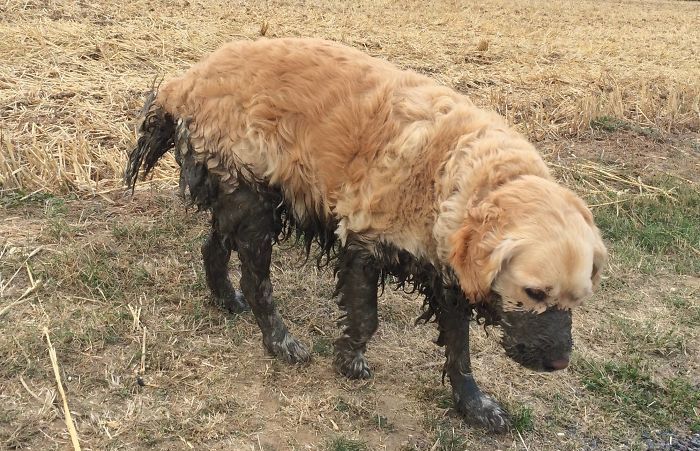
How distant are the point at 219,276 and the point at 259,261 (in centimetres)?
62

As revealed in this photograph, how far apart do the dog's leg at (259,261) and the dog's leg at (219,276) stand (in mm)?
366

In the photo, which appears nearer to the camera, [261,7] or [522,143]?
[522,143]

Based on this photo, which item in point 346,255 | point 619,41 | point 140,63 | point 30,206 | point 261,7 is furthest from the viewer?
point 619,41

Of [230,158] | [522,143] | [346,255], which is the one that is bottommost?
[346,255]

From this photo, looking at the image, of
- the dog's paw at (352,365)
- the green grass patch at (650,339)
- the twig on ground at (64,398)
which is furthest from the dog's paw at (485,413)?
the twig on ground at (64,398)

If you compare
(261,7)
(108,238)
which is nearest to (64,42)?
(108,238)

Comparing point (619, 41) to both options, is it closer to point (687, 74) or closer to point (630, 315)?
point (687, 74)

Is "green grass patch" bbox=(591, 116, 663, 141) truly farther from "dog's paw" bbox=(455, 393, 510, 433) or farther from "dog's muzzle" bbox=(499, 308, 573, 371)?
"dog's muzzle" bbox=(499, 308, 573, 371)

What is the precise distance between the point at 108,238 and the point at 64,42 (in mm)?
5094

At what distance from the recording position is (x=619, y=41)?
16.4 meters

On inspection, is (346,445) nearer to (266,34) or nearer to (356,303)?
→ (356,303)

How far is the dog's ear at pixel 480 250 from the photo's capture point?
287 cm

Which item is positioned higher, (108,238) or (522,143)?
(522,143)

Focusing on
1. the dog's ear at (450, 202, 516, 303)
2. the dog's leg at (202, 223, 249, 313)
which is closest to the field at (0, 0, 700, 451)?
the dog's leg at (202, 223, 249, 313)
